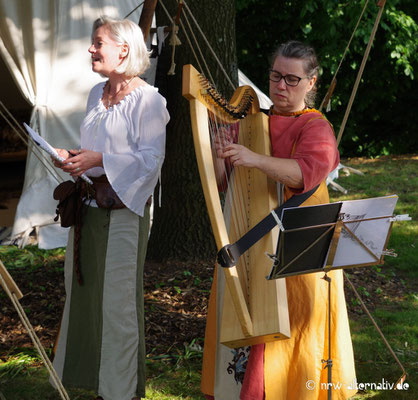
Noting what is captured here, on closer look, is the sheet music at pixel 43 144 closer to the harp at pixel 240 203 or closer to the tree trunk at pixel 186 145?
the harp at pixel 240 203

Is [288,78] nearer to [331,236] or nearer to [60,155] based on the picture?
[331,236]

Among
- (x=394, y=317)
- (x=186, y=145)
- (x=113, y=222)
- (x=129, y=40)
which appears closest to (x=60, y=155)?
(x=113, y=222)

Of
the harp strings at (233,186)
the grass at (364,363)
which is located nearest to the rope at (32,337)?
the harp strings at (233,186)

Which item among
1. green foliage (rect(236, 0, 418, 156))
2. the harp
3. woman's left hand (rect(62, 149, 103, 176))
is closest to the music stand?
the harp

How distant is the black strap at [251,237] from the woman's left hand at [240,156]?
0.67 ft

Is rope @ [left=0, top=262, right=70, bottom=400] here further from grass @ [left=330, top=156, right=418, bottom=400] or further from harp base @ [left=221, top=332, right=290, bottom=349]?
grass @ [left=330, top=156, right=418, bottom=400]

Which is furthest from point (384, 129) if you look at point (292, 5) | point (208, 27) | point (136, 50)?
point (136, 50)

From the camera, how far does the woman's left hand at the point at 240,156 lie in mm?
2131

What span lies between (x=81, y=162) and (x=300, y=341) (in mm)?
1098

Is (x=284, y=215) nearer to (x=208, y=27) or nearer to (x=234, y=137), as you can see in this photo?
(x=234, y=137)

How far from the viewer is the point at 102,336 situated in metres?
2.75

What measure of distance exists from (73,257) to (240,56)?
9265mm

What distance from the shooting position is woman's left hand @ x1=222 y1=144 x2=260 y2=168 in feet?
6.99

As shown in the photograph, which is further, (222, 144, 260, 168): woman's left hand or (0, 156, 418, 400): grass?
(0, 156, 418, 400): grass
